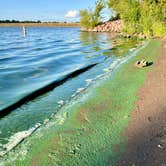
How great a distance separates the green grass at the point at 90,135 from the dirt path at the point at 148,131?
8.1 inches

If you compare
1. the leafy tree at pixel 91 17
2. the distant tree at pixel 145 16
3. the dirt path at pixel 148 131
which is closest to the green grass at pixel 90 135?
the dirt path at pixel 148 131

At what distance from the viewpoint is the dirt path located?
5402 millimetres

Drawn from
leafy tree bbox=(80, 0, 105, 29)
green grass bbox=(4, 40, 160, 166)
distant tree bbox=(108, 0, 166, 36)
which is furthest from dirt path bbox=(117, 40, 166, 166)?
leafy tree bbox=(80, 0, 105, 29)

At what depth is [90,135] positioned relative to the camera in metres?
6.72

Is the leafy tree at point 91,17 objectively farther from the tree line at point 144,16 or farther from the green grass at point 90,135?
the green grass at point 90,135

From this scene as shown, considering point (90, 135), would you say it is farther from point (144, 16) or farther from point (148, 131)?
point (144, 16)

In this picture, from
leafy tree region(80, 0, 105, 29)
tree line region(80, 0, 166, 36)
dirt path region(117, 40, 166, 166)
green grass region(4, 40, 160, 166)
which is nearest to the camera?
dirt path region(117, 40, 166, 166)

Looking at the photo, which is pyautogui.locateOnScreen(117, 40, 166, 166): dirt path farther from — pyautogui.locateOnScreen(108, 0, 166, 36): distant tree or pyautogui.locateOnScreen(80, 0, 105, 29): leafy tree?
pyautogui.locateOnScreen(80, 0, 105, 29): leafy tree

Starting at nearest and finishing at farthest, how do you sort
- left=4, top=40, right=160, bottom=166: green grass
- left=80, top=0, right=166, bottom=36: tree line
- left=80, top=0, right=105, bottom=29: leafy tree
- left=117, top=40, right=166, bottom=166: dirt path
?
left=117, top=40, right=166, bottom=166: dirt path < left=4, top=40, right=160, bottom=166: green grass < left=80, top=0, right=166, bottom=36: tree line < left=80, top=0, right=105, bottom=29: leafy tree

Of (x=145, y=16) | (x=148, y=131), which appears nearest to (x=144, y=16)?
(x=145, y=16)

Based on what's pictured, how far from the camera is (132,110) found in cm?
809

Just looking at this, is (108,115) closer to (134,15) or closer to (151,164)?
(151,164)

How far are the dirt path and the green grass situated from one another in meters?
0.20

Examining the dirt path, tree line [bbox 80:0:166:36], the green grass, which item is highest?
tree line [bbox 80:0:166:36]
